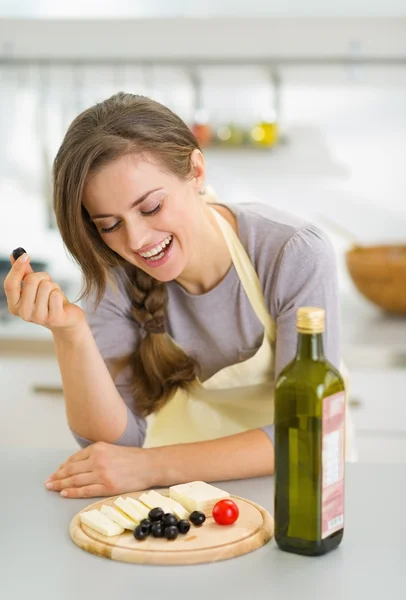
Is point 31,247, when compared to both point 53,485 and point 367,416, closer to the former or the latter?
point 367,416

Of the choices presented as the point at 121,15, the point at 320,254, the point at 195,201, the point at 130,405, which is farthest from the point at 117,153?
the point at 121,15

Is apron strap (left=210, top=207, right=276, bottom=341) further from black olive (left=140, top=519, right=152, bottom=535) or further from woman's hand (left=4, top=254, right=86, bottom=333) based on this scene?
black olive (left=140, top=519, right=152, bottom=535)

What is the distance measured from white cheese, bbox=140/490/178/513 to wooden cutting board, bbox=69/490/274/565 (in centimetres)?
4

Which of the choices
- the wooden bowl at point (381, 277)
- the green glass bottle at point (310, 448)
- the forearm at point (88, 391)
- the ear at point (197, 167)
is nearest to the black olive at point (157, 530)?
the green glass bottle at point (310, 448)

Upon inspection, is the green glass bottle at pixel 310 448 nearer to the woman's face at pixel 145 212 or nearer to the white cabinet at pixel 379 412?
the woman's face at pixel 145 212

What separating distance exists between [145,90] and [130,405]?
1.81m

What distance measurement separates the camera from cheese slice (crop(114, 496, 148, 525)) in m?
1.07

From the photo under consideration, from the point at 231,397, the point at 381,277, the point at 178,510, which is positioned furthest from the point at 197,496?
the point at 381,277

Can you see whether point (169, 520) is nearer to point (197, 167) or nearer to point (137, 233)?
point (137, 233)

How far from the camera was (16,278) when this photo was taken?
124 cm

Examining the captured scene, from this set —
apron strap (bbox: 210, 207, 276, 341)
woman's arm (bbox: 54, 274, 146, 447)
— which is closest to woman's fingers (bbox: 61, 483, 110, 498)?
woman's arm (bbox: 54, 274, 146, 447)

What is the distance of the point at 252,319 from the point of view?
1568 millimetres

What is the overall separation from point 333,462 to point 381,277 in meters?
1.78

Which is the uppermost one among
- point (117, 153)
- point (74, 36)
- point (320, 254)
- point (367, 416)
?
point (74, 36)
